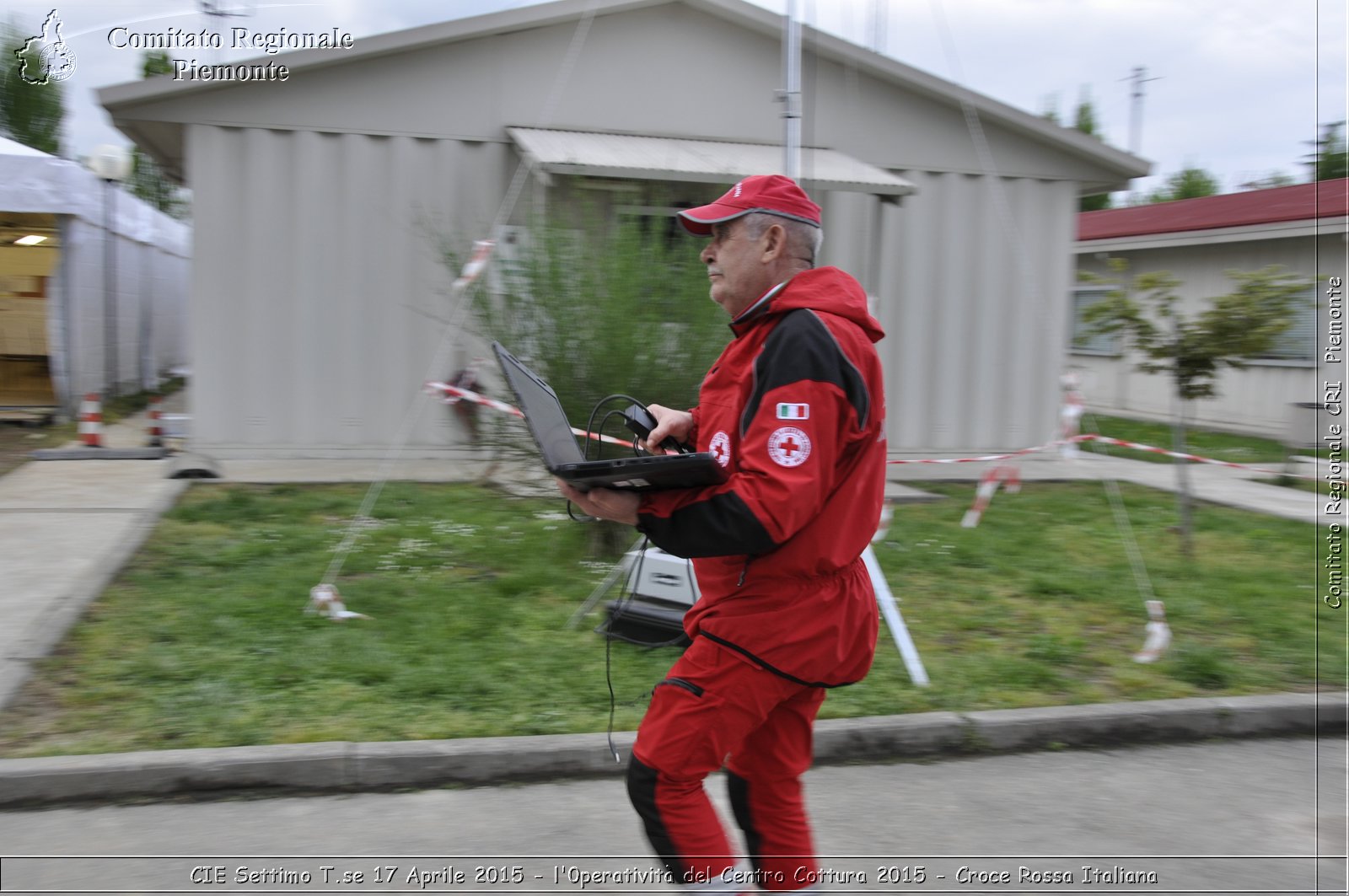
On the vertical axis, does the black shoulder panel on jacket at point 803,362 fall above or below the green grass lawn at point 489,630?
above

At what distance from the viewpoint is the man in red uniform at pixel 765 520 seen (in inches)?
91.1

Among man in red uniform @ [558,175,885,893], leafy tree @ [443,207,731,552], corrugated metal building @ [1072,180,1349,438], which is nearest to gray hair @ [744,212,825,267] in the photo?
man in red uniform @ [558,175,885,893]

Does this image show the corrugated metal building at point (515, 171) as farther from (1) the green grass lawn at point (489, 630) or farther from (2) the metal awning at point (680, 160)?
(1) the green grass lawn at point (489, 630)

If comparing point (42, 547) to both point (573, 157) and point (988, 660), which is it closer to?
point (573, 157)

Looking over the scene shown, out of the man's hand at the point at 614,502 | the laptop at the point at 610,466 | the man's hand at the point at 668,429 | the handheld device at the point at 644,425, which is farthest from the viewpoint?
the handheld device at the point at 644,425

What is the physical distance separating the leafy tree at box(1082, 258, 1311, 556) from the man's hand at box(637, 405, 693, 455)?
6.22 metres

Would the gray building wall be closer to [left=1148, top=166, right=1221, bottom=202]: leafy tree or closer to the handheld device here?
the handheld device

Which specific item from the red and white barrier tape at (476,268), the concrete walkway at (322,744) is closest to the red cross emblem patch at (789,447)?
the concrete walkway at (322,744)

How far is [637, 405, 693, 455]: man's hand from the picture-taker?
280 centimetres

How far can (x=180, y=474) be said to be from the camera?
9.44 meters

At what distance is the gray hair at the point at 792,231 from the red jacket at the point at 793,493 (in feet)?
0.22

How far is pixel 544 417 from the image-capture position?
2.55 metres

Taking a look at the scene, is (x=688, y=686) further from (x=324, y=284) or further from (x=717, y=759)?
(x=324, y=284)

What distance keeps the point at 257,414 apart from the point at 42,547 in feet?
11.8
